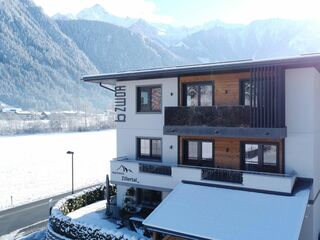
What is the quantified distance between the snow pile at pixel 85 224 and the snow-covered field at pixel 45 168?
11737 millimetres

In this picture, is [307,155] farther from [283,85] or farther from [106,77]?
[106,77]

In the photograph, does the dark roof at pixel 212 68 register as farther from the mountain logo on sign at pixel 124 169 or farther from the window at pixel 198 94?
the mountain logo on sign at pixel 124 169

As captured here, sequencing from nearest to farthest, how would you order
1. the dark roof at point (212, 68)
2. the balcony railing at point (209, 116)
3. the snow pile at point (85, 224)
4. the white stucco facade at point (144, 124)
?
the dark roof at point (212, 68) → the balcony railing at point (209, 116) → the snow pile at point (85, 224) → the white stucco facade at point (144, 124)

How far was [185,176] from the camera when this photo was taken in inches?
734

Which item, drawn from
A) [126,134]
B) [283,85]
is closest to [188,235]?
[283,85]

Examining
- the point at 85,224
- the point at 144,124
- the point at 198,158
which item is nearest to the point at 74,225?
the point at 85,224

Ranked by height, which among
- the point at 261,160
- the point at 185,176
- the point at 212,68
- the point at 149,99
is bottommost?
the point at 185,176

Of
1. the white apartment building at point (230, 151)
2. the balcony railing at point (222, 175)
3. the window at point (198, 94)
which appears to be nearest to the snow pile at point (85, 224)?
the white apartment building at point (230, 151)

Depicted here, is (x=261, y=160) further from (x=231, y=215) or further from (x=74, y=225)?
(x=74, y=225)

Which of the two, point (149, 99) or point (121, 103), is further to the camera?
point (121, 103)

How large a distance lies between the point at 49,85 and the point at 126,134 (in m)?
189

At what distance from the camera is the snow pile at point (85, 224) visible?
17969 millimetres

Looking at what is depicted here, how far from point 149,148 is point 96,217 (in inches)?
229

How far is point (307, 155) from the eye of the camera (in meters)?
16.5
